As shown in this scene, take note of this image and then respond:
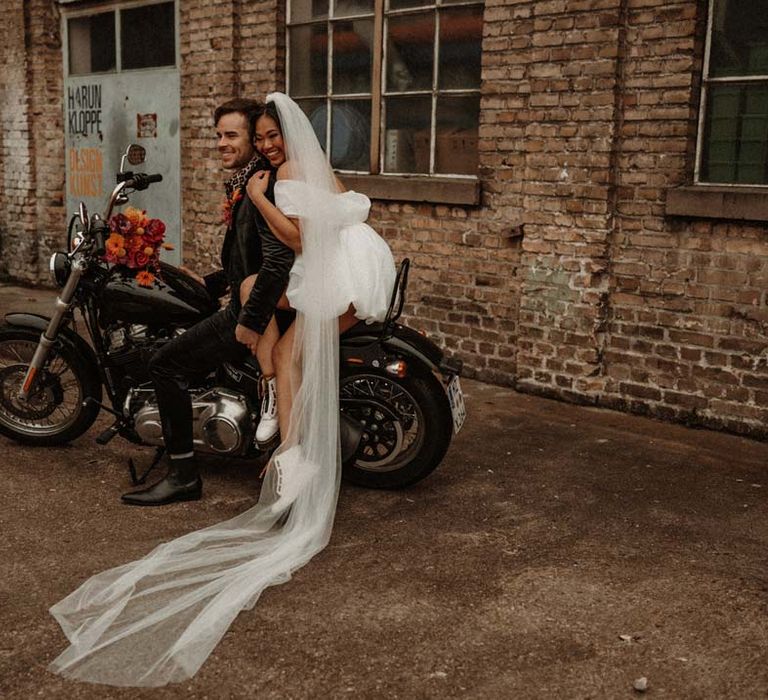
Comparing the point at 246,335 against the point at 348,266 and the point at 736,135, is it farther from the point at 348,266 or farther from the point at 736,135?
the point at 736,135

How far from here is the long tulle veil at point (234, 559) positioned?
122 inches

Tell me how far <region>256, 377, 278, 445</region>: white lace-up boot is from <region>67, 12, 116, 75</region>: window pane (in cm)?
673

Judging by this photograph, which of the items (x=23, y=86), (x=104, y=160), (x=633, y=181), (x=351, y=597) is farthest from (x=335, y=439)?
(x=23, y=86)

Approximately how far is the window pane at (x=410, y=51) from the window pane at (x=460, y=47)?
→ 12cm

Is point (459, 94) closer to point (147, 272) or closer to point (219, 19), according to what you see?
point (219, 19)

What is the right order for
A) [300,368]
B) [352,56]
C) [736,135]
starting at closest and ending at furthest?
[300,368] < [736,135] < [352,56]

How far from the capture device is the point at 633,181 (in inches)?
239

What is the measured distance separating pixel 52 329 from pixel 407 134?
3.47 m

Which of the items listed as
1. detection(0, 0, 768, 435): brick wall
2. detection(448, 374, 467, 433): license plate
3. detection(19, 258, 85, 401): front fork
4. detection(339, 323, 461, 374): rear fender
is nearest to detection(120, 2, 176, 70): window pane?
detection(0, 0, 768, 435): brick wall

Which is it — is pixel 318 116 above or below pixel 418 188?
above

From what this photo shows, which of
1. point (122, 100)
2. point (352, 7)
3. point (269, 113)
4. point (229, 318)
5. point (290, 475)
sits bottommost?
point (290, 475)

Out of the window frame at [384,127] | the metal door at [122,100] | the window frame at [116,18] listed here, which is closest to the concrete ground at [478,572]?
the window frame at [384,127]

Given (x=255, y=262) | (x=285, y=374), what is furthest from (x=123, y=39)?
(x=285, y=374)

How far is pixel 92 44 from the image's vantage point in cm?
1029
